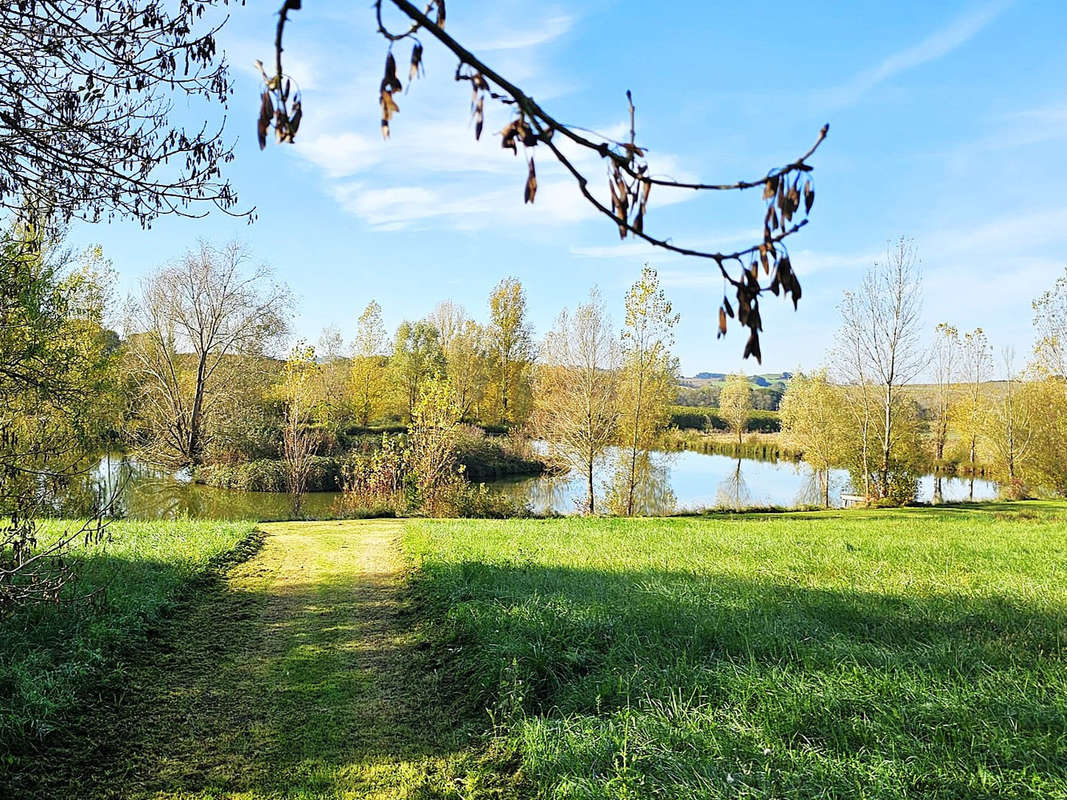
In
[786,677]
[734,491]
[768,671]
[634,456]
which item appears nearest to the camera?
[786,677]

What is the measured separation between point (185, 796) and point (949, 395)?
152 ft

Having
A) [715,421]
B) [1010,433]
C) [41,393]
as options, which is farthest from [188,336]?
[715,421]

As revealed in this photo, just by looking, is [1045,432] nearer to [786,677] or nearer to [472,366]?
[472,366]

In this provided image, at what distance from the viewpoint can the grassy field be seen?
3238 mm

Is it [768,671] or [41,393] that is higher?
[41,393]

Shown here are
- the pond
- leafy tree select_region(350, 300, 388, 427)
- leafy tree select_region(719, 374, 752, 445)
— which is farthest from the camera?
leafy tree select_region(719, 374, 752, 445)

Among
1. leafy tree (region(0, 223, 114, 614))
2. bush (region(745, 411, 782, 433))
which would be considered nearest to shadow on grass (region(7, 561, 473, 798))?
leafy tree (region(0, 223, 114, 614))

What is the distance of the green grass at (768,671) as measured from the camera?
10.2 feet

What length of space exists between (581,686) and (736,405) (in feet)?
193

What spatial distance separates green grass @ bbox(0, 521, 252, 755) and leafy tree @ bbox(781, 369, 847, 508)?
28947 mm

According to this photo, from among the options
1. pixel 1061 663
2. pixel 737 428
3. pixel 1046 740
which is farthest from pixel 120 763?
pixel 737 428

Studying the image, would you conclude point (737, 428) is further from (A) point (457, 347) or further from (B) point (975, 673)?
(B) point (975, 673)

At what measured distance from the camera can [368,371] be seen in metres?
40.4

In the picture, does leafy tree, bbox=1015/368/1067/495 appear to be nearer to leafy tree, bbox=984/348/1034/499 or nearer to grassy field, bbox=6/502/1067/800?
leafy tree, bbox=984/348/1034/499
